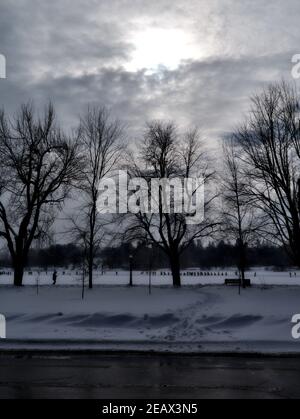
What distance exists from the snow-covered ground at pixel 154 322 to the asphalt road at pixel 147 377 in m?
1.54

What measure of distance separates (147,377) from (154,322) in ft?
25.6

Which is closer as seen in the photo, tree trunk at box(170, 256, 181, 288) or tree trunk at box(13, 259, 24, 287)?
tree trunk at box(13, 259, 24, 287)

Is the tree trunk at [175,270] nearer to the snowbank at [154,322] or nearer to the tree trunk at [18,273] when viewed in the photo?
the snowbank at [154,322]

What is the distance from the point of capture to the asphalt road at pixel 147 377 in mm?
7672

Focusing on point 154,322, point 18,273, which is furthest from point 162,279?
point 154,322

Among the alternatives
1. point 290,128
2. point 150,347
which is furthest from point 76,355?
point 290,128

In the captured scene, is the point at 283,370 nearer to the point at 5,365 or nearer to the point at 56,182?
the point at 5,365

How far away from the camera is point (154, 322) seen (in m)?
16.9

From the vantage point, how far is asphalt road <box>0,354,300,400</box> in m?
7.67

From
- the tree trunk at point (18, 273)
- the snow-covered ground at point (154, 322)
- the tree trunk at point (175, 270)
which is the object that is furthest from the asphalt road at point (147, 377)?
the tree trunk at point (175, 270)

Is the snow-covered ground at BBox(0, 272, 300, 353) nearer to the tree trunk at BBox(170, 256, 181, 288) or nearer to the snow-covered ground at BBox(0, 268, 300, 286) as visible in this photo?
the snow-covered ground at BBox(0, 268, 300, 286)

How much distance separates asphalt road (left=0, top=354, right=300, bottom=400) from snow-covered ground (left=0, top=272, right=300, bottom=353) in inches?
60.7

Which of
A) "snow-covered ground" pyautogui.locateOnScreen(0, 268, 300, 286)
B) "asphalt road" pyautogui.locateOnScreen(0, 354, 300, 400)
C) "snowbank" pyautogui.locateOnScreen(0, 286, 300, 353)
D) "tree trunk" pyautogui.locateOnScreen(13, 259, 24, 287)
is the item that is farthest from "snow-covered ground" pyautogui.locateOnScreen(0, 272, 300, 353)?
"snow-covered ground" pyautogui.locateOnScreen(0, 268, 300, 286)

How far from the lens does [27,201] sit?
3128cm
